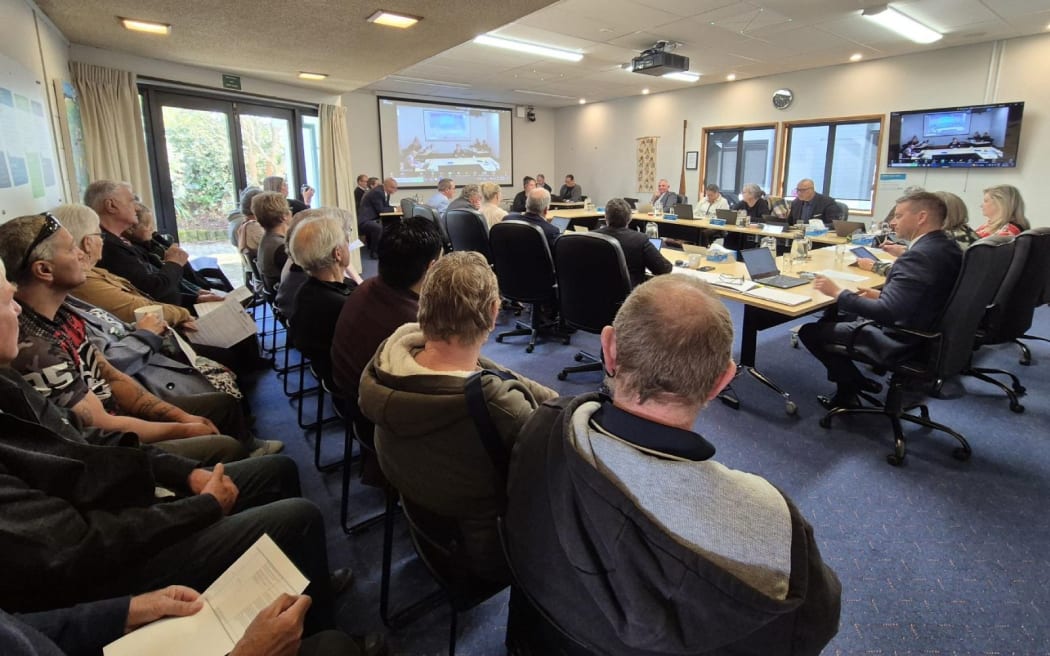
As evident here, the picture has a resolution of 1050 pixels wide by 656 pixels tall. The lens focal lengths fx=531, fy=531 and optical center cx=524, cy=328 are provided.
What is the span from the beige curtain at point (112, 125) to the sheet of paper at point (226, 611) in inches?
202

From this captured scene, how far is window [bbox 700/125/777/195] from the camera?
862 centimetres

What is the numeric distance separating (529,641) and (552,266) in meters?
2.97

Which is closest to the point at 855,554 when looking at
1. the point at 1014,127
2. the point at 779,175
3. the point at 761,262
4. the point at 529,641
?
the point at 529,641

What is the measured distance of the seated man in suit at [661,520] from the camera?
701 millimetres

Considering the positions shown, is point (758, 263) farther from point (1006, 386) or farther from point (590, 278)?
point (1006, 386)

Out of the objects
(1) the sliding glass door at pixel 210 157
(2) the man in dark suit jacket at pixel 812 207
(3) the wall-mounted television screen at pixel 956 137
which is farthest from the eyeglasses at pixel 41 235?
(3) the wall-mounted television screen at pixel 956 137

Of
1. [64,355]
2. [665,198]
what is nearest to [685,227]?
[665,198]

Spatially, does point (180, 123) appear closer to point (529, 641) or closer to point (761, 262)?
point (761, 262)

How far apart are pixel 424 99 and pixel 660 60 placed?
5.64m

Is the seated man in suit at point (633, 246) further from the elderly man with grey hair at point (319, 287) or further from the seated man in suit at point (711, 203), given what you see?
the seated man in suit at point (711, 203)

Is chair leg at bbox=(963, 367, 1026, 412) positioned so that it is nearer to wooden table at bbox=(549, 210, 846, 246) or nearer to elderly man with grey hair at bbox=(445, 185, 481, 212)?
wooden table at bbox=(549, 210, 846, 246)

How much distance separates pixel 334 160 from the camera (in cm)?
741

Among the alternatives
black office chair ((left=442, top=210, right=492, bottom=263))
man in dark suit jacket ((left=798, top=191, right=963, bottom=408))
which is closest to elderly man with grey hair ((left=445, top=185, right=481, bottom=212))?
black office chair ((left=442, top=210, right=492, bottom=263))

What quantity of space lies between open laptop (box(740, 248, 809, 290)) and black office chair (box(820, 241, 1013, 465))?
548 millimetres
